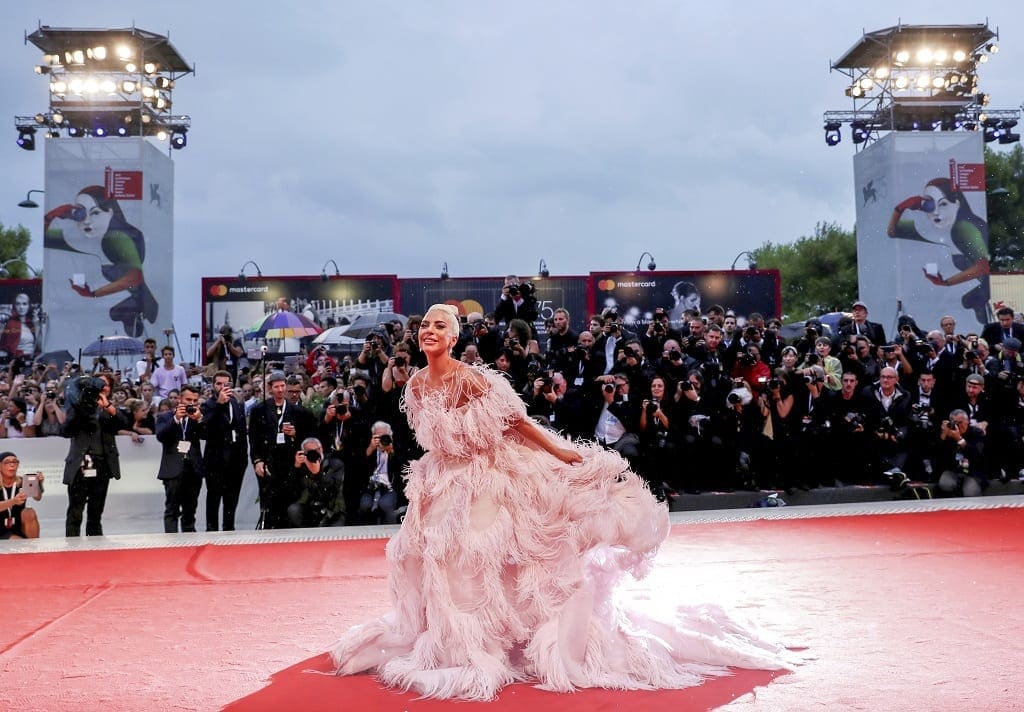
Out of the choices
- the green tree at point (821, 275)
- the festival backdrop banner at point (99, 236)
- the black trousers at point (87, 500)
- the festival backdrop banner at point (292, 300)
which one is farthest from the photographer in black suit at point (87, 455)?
the green tree at point (821, 275)

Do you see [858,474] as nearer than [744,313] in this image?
Yes

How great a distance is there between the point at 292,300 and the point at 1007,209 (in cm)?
3403

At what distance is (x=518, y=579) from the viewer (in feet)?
11.1

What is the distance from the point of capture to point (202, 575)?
18.7ft

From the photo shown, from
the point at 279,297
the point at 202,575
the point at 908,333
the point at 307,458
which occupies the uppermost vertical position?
the point at 279,297

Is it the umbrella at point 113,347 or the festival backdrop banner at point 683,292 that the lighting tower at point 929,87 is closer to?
the festival backdrop banner at point 683,292

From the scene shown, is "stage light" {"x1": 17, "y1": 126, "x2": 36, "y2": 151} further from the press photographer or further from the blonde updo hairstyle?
the blonde updo hairstyle

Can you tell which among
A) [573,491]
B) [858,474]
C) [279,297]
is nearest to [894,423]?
[858,474]

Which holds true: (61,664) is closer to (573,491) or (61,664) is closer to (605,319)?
(573,491)

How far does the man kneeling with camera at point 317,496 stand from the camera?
7965 mm

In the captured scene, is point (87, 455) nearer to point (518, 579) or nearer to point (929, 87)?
point (518, 579)

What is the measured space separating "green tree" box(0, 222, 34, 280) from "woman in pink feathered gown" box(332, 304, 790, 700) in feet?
160

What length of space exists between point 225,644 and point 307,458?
3967 mm

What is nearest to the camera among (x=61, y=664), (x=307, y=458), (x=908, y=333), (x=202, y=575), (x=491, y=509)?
(x=491, y=509)
